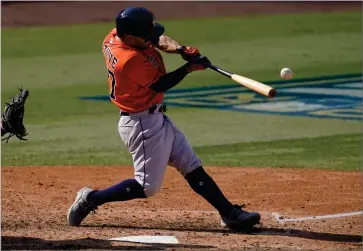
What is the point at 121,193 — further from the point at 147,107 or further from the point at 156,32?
the point at 156,32

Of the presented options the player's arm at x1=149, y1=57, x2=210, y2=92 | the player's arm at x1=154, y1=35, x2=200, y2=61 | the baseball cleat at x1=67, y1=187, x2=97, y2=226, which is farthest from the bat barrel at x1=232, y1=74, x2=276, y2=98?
the baseball cleat at x1=67, y1=187, x2=97, y2=226

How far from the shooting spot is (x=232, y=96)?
45.9 feet

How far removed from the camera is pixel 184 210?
831 centimetres

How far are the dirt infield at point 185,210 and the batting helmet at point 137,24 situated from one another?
1.52 metres

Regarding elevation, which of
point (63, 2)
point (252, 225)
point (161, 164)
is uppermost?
point (161, 164)

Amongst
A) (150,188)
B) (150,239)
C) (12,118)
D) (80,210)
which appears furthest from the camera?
(80,210)

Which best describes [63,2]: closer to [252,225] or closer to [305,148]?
[305,148]

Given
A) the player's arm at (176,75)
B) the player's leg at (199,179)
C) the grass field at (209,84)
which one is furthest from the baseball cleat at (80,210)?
A: the grass field at (209,84)

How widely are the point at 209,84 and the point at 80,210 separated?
7.46m

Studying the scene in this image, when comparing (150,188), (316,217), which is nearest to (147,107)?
(150,188)

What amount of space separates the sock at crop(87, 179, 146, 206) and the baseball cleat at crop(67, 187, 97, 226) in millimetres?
40

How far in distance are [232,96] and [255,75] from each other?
1.40m

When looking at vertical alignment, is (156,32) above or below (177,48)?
above

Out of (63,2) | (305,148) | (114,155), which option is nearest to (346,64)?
(305,148)
